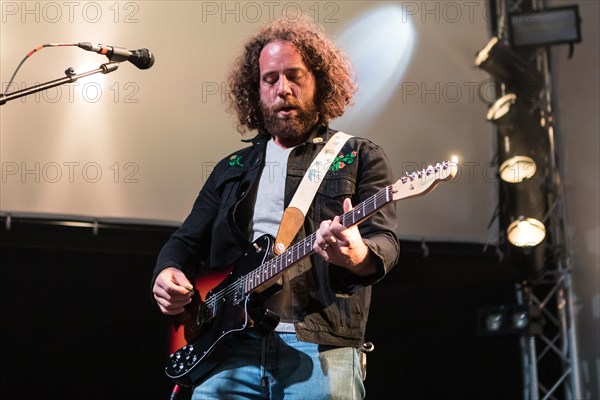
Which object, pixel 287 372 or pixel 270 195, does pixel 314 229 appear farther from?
pixel 287 372

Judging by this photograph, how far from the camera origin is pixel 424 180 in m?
1.88

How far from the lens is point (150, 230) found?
397 cm

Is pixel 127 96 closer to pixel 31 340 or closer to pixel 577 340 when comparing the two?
pixel 31 340

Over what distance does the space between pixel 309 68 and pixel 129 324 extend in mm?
2179

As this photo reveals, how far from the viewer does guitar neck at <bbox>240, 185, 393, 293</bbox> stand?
6.29 feet

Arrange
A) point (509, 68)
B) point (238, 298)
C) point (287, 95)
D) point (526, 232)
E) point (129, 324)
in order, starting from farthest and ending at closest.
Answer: point (509, 68) < point (526, 232) < point (129, 324) < point (287, 95) < point (238, 298)

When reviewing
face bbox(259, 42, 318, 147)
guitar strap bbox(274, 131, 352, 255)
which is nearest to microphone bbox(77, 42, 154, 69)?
face bbox(259, 42, 318, 147)

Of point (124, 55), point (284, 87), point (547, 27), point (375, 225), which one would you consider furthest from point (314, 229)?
point (547, 27)

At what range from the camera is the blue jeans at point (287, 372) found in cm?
199

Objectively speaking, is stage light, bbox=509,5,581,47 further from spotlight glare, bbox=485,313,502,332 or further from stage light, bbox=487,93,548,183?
spotlight glare, bbox=485,313,502,332

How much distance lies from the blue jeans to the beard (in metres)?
0.69

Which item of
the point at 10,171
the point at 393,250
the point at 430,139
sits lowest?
the point at 393,250

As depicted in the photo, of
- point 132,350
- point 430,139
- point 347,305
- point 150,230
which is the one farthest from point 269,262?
point 430,139

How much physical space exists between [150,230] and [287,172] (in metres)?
1.82
